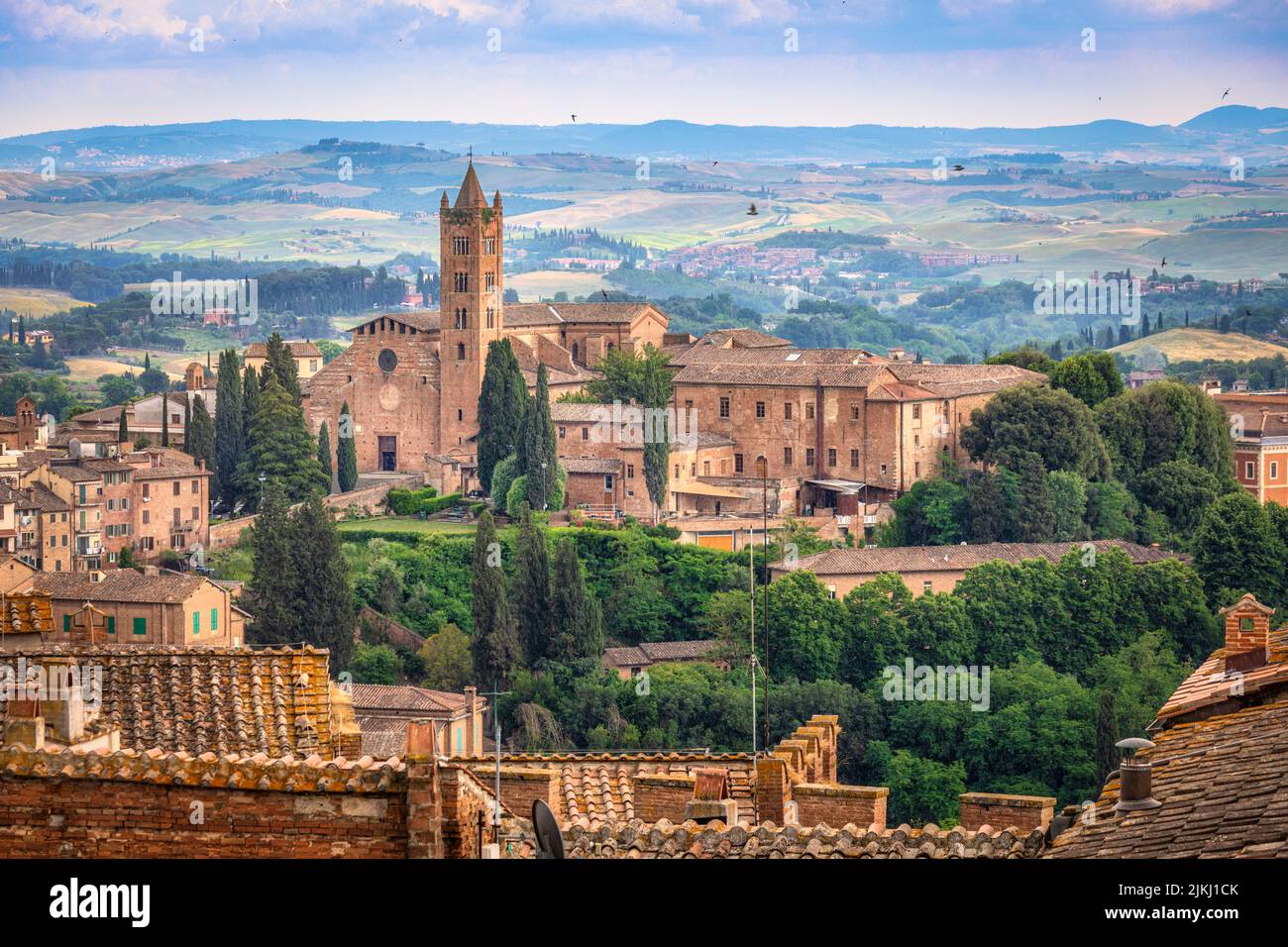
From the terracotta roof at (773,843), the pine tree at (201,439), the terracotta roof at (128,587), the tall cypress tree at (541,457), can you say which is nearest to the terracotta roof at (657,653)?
the tall cypress tree at (541,457)

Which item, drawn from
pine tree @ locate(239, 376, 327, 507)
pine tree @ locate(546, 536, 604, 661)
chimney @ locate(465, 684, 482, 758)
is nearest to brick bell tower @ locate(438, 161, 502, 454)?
pine tree @ locate(239, 376, 327, 507)

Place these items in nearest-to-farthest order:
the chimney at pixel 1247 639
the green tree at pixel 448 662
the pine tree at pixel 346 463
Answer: the chimney at pixel 1247 639
the green tree at pixel 448 662
the pine tree at pixel 346 463

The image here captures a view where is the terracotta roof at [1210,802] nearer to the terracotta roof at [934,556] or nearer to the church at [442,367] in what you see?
the terracotta roof at [934,556]

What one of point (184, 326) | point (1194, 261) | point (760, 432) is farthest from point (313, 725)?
point (1194, 261)

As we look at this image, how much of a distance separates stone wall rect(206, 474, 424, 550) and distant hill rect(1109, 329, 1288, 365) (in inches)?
2113

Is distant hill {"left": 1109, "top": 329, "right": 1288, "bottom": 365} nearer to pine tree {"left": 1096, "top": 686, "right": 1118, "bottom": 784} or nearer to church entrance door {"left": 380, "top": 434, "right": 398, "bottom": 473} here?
church entrance door {"left": 380, "top": 434, "right": 398, "bottom": 473}

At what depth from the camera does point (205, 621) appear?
126 feet

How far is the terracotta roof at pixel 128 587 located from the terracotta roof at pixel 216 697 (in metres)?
25.9

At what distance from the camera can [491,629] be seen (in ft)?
140

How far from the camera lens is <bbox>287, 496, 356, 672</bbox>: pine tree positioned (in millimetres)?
→ 42000

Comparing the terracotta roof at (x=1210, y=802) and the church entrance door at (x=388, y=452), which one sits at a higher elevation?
the terracotta roof at (x=1210, y=802)

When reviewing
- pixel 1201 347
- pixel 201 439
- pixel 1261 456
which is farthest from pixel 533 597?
pixel 1201 347

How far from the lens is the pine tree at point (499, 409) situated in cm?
5331
